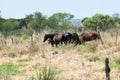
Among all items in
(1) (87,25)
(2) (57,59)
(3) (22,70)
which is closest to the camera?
(3) (22,70)

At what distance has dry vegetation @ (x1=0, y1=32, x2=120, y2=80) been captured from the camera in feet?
35.6

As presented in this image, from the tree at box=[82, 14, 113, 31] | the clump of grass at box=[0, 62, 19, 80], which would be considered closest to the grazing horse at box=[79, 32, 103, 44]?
the clump of grass at box=[0, 62, 19, 80]

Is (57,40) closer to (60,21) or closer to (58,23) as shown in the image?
(58,23)

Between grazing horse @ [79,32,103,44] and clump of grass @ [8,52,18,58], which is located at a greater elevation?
grazing horse @ [79,32,103,44]

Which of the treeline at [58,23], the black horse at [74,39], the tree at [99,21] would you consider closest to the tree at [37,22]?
the treeline at [58,23]

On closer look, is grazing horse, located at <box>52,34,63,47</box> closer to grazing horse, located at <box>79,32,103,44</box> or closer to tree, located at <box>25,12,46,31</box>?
grazing horse, located at <box>79,32,103,44</box>

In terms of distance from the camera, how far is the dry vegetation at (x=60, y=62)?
10.8m

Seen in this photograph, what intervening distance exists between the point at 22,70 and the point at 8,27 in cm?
3207

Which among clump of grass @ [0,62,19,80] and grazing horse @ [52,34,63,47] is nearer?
clump of grass @ [0,62,19,80]

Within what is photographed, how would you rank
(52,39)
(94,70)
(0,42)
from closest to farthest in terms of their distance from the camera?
1. (94,70)
2. (0,42)
3. (52,39)

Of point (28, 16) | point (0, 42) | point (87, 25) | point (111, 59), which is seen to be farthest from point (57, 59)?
point (28, 16)

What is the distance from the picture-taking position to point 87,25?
43844 mm

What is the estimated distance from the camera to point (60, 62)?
1411 centimetres

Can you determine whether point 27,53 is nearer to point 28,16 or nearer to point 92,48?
point 92,48
